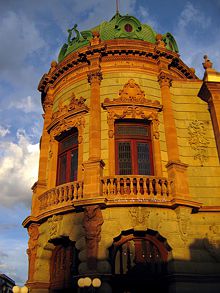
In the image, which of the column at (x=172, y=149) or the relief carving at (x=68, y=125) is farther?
the relief carving at (x=68, y=125)

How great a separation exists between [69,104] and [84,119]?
1.49 m

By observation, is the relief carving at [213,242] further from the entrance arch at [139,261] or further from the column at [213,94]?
the column at [213,94]

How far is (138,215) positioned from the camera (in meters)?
12.8

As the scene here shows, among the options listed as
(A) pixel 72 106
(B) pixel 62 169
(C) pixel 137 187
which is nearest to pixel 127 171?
(C) pixel 137 187

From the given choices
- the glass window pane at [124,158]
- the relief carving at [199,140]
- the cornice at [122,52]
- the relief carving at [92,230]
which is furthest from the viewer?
the cornice at [122,52]

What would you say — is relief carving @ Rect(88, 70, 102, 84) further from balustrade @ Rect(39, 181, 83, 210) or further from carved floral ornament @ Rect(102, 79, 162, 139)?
balustrade @ Rect(39, 181, 83, 210)

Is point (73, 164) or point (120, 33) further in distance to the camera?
point (120, 33)

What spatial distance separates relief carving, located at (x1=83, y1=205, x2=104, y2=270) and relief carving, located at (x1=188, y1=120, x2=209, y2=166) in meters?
A: 5.47

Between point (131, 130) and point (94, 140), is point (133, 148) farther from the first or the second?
point (94, 140)

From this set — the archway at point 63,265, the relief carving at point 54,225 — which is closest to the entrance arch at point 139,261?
the archway at point 63,265

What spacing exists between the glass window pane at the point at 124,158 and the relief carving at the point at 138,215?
83.4 inches

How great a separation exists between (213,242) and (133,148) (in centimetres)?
529

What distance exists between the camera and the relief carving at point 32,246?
14480 millimetres

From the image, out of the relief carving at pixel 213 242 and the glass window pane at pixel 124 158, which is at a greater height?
the glass window pane at pixel 124 158
